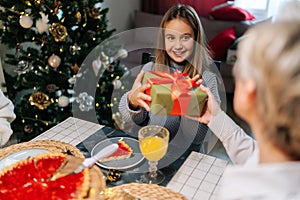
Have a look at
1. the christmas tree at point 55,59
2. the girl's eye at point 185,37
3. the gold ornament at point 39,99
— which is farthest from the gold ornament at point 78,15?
the girl's eye at point 185,37

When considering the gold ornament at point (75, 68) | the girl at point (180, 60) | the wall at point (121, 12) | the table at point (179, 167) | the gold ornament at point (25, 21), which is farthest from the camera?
the wall at point (121, 12)

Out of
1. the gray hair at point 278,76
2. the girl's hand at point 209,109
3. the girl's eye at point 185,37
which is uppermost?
the gray hair at point 278,76

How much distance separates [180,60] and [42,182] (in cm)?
86

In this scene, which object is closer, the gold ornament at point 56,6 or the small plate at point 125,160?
the small plate at point 125,160

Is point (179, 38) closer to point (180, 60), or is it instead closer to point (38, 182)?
point (180, 60)

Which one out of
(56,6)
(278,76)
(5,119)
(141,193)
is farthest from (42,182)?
(56,6)

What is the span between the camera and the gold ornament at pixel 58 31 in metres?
2.08

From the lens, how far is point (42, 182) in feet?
2.68

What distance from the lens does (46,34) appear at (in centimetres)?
214

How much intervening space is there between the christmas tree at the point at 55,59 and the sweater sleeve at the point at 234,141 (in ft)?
3.68

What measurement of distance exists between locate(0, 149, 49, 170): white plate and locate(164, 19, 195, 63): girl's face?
687 millimetres

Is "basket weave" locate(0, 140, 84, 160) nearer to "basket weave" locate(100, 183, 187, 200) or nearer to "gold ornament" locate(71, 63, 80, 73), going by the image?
"basket weave" locate(100, 183, 187, 200)

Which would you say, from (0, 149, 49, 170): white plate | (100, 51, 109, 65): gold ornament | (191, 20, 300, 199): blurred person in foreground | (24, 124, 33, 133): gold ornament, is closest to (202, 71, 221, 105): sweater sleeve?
(0, 149, 49, 170): white plate

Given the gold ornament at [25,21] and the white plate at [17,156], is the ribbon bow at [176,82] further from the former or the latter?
the gold ornament at [25,21]
